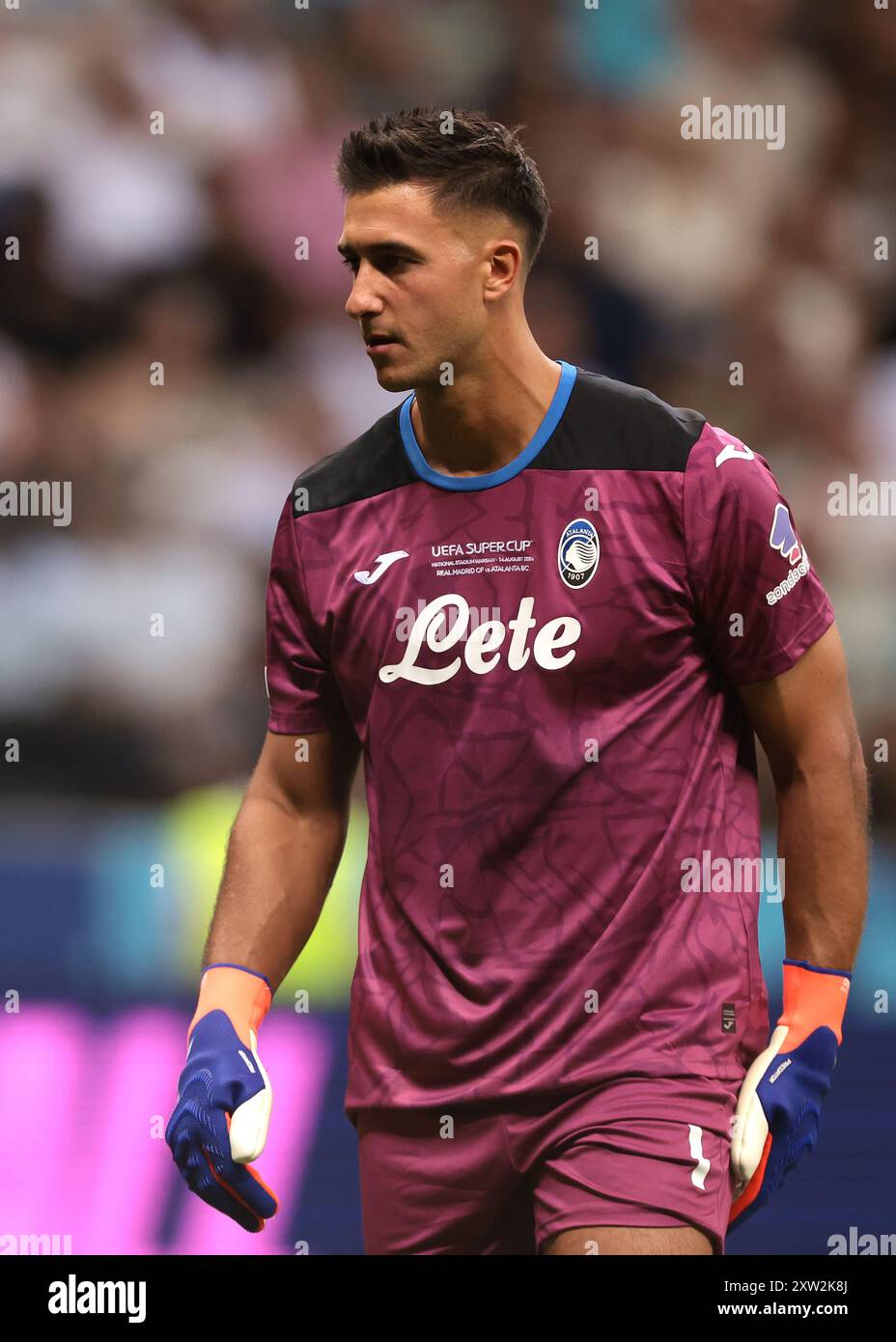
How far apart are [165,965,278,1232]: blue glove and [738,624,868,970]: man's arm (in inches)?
28.9

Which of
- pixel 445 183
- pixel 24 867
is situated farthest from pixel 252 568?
pixel 445 183

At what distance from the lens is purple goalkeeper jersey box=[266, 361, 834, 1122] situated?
2309 mm

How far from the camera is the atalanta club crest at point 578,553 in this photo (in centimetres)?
238

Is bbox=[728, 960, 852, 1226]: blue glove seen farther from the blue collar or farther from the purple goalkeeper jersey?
the blue collar

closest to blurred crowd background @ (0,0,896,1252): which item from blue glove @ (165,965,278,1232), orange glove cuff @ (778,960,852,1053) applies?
blue glove @ (165,965,278,1232)

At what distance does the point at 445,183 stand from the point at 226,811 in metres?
2.53

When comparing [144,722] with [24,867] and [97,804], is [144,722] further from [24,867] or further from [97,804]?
[24,867]

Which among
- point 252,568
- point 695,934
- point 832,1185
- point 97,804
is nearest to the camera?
point 695,934

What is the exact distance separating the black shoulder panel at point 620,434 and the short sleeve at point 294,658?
372 mm

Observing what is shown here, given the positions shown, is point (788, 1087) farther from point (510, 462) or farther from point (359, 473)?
point (359, 473)

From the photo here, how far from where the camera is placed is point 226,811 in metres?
4.70

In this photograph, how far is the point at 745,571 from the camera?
2334 millimetres

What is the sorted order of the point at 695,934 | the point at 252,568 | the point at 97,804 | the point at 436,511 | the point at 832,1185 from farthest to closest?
1. the point at 252,568
2. the point at 97,804
3. the point at 832,1185
4. the point at 436,511
5. the point at 695,934

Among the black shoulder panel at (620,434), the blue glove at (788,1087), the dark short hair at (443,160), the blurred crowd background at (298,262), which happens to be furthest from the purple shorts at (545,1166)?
the blurred crowd background at (298,262)
